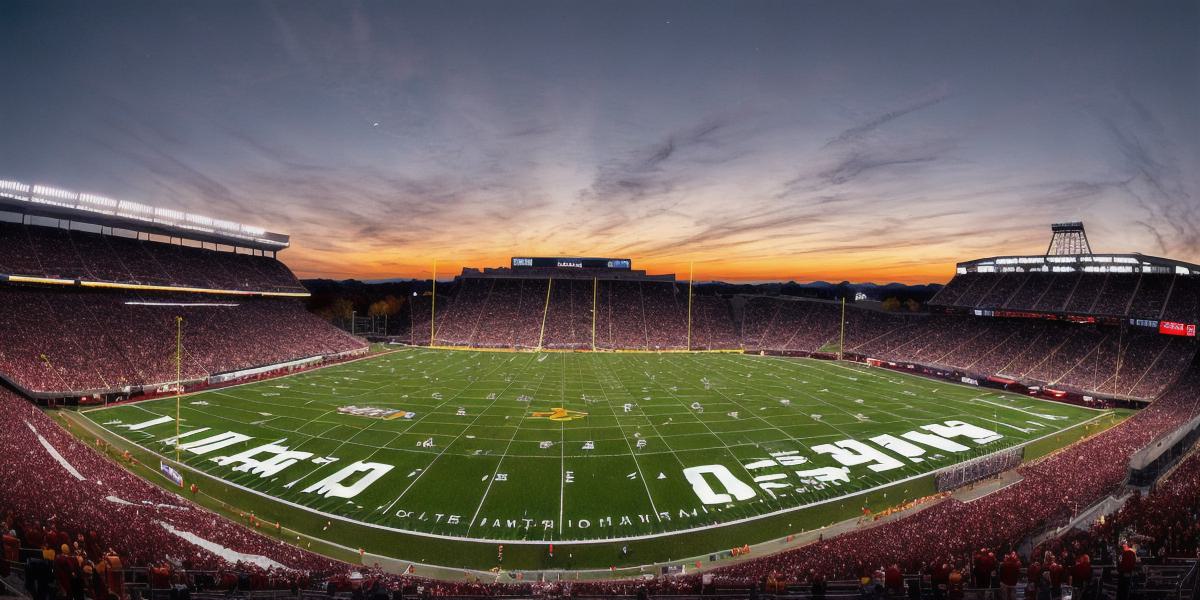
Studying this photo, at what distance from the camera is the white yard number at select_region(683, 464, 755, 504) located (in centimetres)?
2069

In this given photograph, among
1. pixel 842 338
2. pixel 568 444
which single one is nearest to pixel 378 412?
pixel 568 444

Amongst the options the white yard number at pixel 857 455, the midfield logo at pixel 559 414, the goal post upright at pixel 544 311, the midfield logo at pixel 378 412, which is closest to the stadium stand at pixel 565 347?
the goal post upright at pixel 544 311

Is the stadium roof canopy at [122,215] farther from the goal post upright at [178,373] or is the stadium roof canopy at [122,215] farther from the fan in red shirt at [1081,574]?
the fan in red shirt at [1081,574]

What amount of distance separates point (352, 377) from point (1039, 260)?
76999 mm

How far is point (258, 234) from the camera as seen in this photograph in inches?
2509

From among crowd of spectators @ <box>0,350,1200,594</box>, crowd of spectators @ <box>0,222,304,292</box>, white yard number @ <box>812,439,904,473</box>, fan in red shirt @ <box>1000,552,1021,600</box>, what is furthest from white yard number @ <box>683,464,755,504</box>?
crowd of spectators @ <box>0,222,304,292</box>

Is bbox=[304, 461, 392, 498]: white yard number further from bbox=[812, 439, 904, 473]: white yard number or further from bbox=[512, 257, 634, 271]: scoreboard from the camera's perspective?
bbox=[512, 257, 634, 271]: scoreboard

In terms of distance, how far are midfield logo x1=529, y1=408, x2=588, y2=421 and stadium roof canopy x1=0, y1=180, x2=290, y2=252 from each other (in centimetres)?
4753

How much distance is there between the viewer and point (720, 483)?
2198 centimetres

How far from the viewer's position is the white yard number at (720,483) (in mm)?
20688

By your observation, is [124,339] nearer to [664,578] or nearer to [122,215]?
[122,215]

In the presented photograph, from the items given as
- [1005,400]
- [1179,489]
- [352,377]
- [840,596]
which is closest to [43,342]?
[352,377]

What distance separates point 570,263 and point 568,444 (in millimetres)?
68890

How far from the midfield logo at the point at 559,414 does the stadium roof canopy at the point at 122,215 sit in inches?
1871
